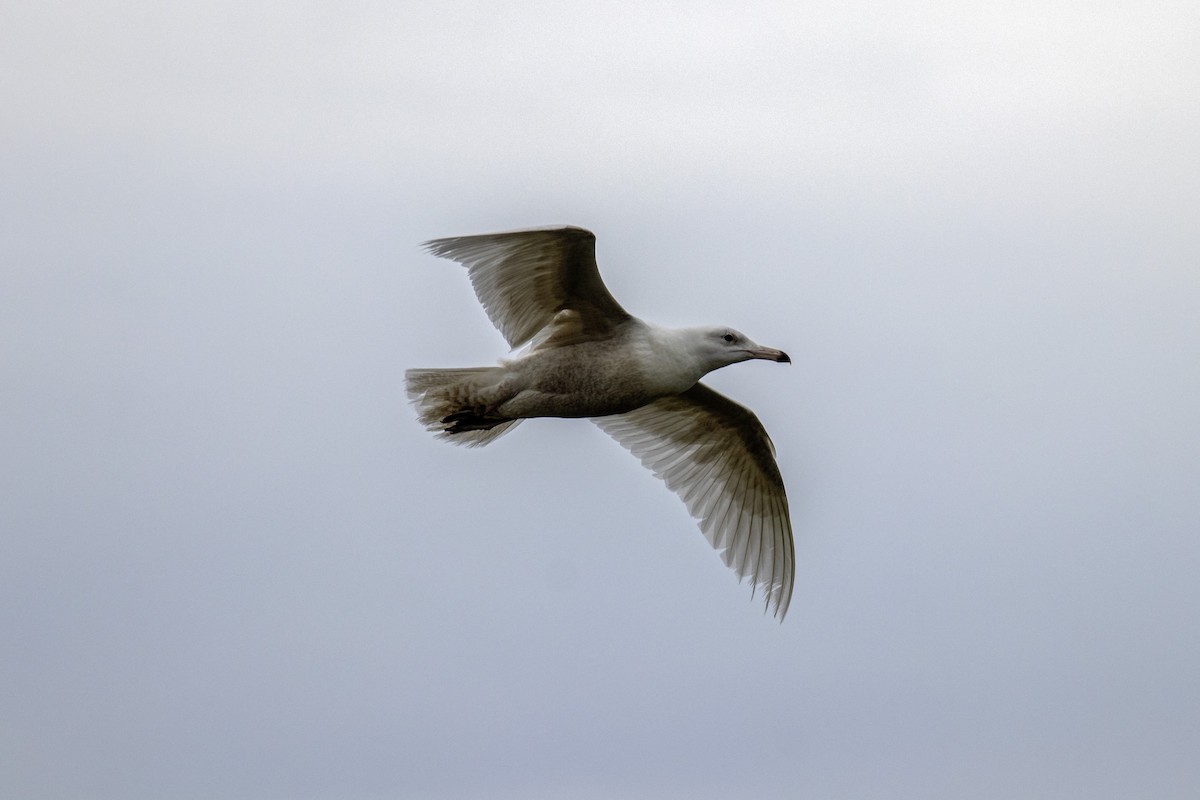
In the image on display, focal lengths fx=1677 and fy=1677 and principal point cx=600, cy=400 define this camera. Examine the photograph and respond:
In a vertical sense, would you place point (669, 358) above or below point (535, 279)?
below

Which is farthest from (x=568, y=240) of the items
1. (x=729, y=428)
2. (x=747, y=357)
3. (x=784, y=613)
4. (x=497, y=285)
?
(x=784, y=613)

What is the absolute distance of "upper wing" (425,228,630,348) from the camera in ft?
40.6

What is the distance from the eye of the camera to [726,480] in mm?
15156

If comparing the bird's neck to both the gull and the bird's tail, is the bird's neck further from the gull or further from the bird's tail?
the bird's tail

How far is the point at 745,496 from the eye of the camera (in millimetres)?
15148

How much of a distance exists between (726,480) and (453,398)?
314cm

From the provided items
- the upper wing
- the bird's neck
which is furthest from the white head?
the upper wing

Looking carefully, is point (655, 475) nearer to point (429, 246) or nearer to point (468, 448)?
point (468, 448)

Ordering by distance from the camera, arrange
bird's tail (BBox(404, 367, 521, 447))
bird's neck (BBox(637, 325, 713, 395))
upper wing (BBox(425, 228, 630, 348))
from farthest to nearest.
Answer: bird's tail (BBox(404, 367, 521, 447))
bird's neck (BBox(637, 325, 713, 395))
upper wing (BBox(425, 228, 630, 348))

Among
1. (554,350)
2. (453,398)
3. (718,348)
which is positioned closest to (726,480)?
(718,348)

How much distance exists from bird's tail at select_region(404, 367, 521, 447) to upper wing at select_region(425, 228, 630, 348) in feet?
1.57

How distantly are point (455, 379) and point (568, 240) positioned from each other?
152 centimetres

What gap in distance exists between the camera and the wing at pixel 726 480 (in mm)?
14938

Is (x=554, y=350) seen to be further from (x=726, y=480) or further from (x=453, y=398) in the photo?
(x=726, y=480)
